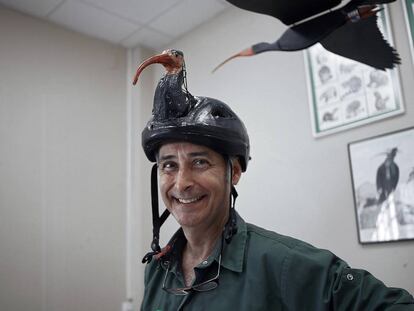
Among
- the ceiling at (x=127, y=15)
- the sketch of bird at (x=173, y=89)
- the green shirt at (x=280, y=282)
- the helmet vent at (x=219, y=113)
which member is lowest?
the green shirt at (x=280, y=282)

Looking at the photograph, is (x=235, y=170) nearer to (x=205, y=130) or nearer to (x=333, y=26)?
(x=205, y=130)

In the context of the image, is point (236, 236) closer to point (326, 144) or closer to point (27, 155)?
point (326, 144)

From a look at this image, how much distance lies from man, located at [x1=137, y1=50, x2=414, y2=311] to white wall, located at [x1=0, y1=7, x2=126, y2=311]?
1576mm

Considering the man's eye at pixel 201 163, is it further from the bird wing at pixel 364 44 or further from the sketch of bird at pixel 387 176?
the sketch of bird at pixel 387 176

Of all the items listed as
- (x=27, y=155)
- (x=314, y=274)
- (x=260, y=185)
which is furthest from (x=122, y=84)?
(x=314, y=274)

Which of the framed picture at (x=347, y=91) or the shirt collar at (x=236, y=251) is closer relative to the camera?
the shirt collar at (x=236, y=251)

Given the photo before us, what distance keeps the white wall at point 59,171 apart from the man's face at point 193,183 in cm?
179

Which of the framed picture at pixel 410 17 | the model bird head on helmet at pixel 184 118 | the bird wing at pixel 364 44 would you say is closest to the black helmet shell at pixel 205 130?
the model bird head on helmet at pixel 184 118

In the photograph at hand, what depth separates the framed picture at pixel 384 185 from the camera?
75.7 inches

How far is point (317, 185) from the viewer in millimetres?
2277

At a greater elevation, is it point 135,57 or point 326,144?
point 135,57

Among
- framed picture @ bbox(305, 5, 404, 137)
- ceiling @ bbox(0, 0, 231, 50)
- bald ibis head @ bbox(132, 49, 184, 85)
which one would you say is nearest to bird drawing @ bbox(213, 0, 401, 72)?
bald ibis head @ bbox(132, 49, 184, 85)

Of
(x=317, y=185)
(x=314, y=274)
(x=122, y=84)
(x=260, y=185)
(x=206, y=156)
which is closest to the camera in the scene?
(x=314, y=274)

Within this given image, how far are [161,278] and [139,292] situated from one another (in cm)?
181
